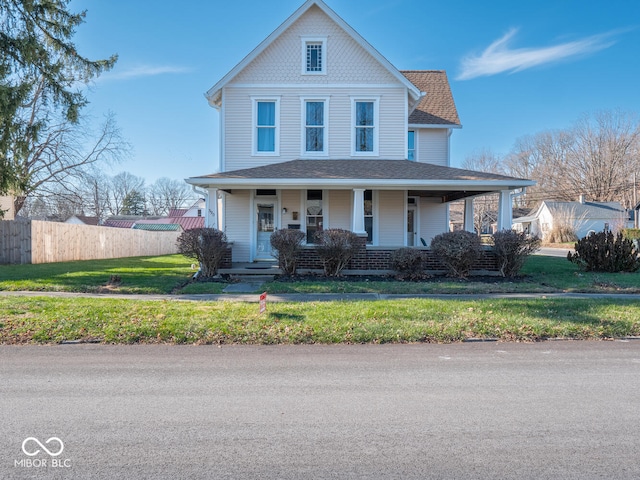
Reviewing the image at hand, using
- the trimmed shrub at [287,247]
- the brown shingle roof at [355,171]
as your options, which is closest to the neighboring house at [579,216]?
the brown shingle roof at [355,171]

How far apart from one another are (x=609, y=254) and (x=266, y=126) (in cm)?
1275

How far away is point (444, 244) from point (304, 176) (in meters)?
4.86

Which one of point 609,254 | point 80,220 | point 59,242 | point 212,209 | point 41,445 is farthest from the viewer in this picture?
point 80,220

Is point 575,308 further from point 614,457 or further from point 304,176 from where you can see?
point 304,176

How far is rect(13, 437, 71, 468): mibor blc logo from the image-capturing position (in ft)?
10.6

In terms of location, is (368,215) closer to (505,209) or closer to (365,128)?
(365,128)

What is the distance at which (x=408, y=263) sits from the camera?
517 inches

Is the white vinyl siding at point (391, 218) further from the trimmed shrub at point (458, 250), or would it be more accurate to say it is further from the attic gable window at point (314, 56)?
the attic gable window at point (314, 56)

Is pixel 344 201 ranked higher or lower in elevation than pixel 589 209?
lower

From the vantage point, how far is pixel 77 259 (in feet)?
75.9

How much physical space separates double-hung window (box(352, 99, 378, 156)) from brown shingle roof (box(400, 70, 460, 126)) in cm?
278

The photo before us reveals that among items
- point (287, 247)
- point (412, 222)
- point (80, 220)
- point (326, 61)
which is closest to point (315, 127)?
point (326, 61)

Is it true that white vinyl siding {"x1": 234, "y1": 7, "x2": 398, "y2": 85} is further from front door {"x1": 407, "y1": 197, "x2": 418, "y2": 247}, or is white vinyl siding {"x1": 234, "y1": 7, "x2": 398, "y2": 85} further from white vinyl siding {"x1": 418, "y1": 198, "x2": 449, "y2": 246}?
white vinyl siding {"x1": 418, "y1": 198, "x2": 449, "y2": 246}

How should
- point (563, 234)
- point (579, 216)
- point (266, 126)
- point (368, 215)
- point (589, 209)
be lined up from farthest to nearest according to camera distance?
point (589, 209) → point (579, 216) → point (563, 234) → point (368, 215) → point (266, 126)
